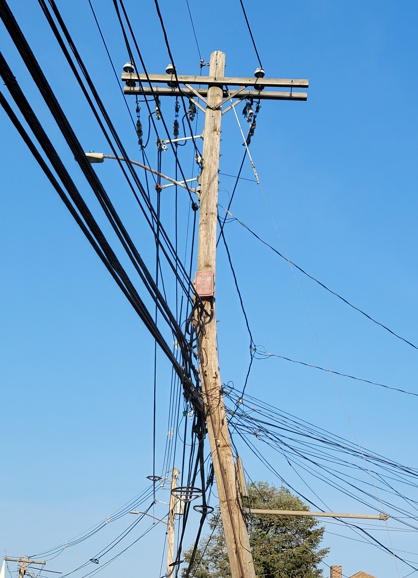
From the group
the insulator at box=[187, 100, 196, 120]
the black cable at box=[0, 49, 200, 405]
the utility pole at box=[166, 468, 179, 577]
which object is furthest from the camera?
the utility pole at box=[166, 468, 179, 577]

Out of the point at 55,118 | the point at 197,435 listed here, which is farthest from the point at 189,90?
the point at 55,118

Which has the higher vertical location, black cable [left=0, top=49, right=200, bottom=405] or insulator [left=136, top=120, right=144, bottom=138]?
insulator [left=136, top=120, right=144, bottom=138]

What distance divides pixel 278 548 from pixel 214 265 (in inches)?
1153

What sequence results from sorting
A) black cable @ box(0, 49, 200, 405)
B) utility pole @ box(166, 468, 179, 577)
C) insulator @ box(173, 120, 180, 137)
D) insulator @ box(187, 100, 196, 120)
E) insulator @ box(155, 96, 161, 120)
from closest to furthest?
1. black cable @ box(0, 49, 200, 405)
2. insulator @ box(155, 96, 161, 120)
3. insulator @ box(173, 120, 180, 137)
4. insulator @ box(187, 100, 196, 120)
5. utility pole @ box(166, 468, 179, 577)

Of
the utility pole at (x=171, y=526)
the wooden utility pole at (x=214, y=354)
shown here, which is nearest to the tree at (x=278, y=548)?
the utility pole at (x=171, y=526)

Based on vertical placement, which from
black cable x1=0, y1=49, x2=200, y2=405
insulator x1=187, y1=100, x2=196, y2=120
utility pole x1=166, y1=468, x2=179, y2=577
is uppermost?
insulator x1=187, y1=100, x2=196, y2=120

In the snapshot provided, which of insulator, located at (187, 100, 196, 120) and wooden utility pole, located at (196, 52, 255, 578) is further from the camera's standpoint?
insulator, located at (187, 100, 196, 120)

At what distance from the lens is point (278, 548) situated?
124 ft

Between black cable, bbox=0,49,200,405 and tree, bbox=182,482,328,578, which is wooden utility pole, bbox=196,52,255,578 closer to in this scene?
black cable, bbox=0,49,200,405

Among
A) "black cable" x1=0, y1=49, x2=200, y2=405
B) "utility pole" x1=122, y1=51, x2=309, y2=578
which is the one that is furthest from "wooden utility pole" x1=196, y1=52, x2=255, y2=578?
"black cable" x1=0, y1=49, x2=200, y2=405

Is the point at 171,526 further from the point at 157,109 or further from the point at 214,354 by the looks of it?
the point at 157,109

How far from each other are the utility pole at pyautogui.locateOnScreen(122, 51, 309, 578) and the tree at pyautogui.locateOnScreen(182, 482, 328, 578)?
26.2m

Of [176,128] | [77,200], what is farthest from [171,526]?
[77,200]

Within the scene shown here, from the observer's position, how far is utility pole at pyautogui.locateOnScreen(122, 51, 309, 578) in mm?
10285
